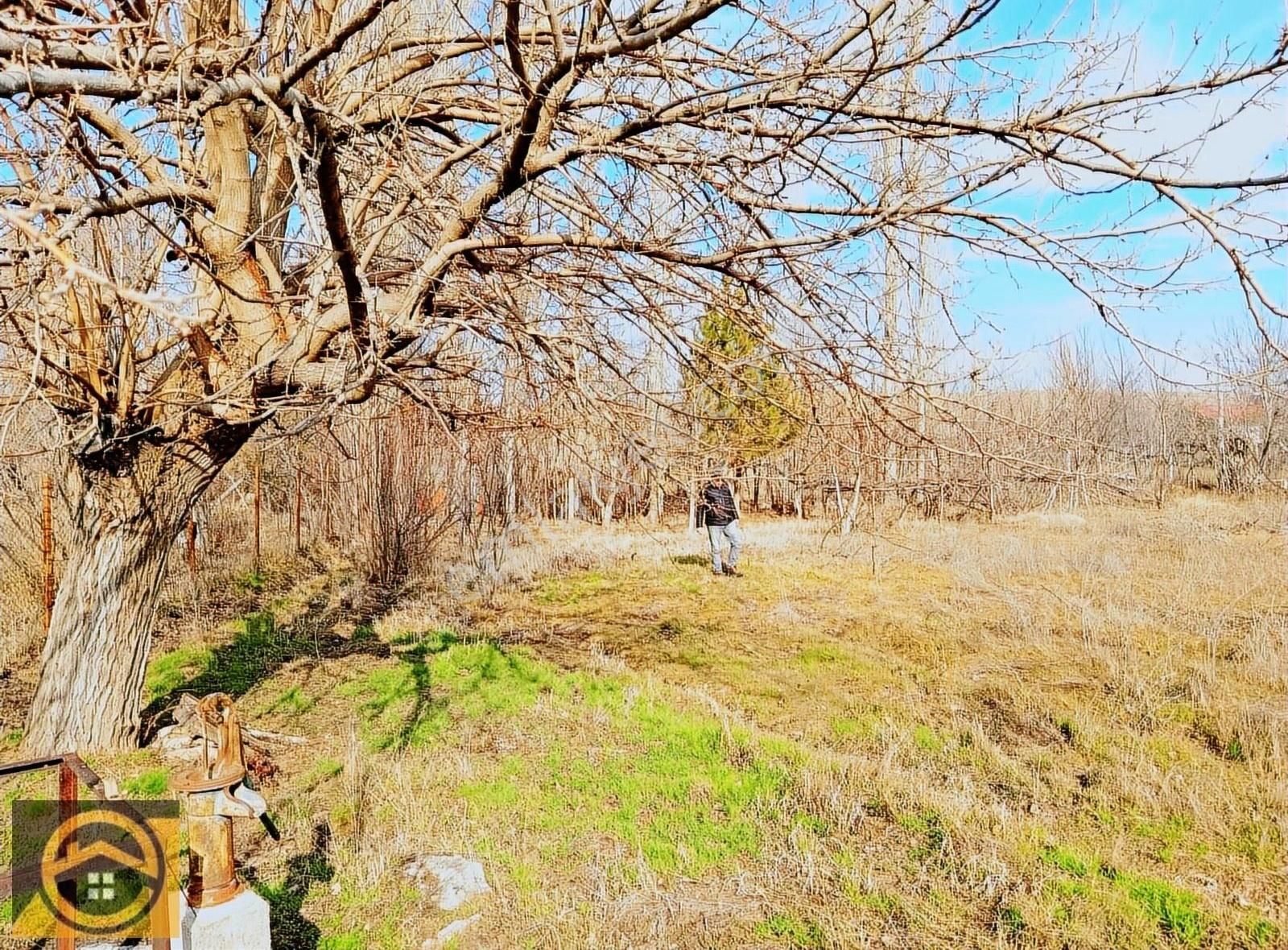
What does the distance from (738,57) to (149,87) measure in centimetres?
247

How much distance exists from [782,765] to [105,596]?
13.6ft

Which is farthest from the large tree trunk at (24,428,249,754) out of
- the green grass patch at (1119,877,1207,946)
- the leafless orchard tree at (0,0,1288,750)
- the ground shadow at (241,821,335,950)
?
the green grass patch at (1119,877,1207,946)

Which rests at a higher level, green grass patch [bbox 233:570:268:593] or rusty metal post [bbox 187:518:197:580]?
rusty metal post [bbox 187:518:197:580]

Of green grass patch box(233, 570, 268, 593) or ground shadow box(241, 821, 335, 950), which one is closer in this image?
ground shadow box(241, 821, 335, 950)

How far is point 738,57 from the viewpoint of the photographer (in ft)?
11.2

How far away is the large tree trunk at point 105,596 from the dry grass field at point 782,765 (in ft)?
1.04

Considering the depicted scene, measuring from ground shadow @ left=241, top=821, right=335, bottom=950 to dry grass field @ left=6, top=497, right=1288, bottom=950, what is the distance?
1 centimetres

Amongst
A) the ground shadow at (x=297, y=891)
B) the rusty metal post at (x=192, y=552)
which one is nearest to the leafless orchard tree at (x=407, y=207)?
the ground shadow at (x=297, y=891)

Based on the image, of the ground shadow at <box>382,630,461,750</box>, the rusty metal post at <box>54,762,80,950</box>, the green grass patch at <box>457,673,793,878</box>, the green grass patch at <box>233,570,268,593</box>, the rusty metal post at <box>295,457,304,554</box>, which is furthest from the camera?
the rusty metal post at <box>295,457,304,554</box>

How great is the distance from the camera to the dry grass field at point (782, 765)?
2.89m

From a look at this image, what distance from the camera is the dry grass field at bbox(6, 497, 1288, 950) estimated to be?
2.89 meters

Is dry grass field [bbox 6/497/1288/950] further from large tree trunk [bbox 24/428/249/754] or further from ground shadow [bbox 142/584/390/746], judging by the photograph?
large tree trunk [bbox 24/428/249/754]

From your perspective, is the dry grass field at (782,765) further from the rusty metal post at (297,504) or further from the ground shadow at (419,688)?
the rusty metal post at (297,504)

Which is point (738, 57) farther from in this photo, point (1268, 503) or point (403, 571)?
point (1268, 503)
